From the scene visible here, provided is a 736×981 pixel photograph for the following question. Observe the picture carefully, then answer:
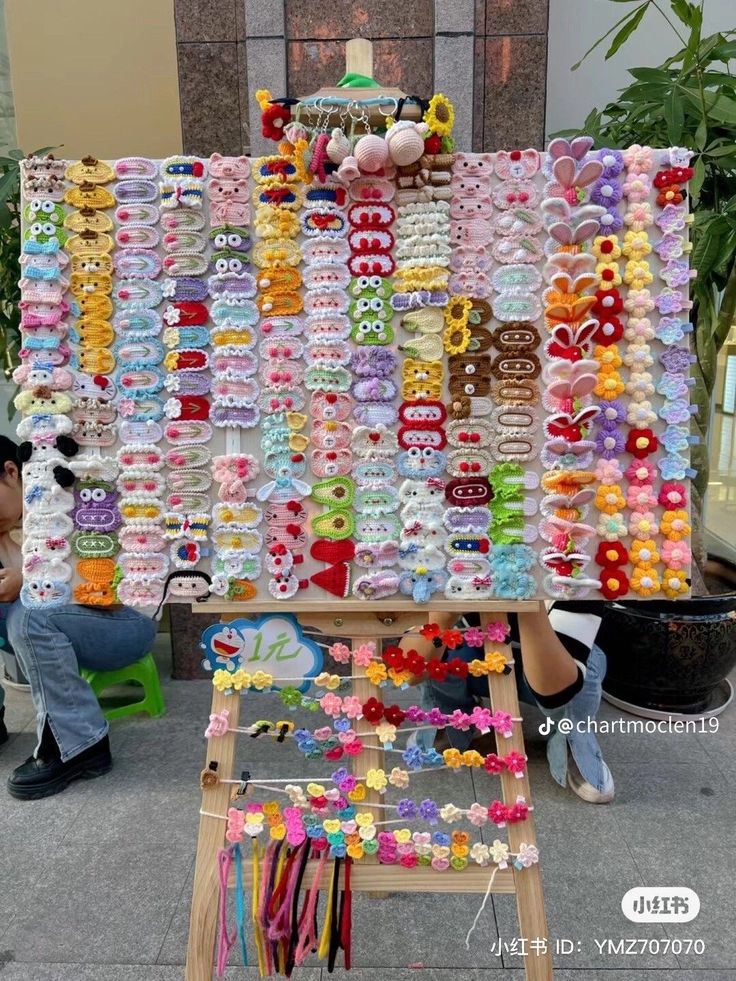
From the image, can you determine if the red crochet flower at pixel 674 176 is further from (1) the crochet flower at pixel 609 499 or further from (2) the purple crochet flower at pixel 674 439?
(1) the crochet flower at pixel 609 499

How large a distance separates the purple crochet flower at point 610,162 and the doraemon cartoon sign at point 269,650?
108 centimetres

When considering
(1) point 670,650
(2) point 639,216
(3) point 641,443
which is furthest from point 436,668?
(1) point 670,650

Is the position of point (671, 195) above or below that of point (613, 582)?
above

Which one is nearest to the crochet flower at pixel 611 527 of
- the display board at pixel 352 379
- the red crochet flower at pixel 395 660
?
the display board at pixel 352 379

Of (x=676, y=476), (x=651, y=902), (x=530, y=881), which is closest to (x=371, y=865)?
(x=530, y=881)

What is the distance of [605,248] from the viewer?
4.38ft

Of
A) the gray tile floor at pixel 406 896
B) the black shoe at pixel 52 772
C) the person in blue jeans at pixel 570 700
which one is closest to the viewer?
the gray tile floor at pixel 406 896

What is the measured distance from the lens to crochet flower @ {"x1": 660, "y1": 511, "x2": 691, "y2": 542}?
137cm

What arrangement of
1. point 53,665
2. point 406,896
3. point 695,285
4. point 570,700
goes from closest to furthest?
point 406,896 → point 570,700 → point 53,665 → point 695,285

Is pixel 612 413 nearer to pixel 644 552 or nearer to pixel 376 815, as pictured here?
pixel 644 552

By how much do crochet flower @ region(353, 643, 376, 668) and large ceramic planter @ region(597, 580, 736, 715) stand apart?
135 cm

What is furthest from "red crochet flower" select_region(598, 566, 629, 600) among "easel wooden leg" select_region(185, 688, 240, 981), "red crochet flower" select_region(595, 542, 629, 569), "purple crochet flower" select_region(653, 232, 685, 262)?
"easel wooden leg" select_region(185, 688, 240, 981)

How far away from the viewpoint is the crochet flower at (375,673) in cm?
137

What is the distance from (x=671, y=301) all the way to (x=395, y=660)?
35.4 inches
